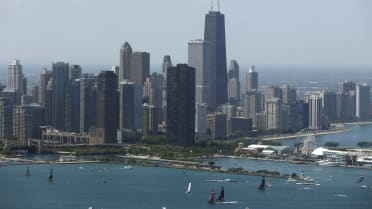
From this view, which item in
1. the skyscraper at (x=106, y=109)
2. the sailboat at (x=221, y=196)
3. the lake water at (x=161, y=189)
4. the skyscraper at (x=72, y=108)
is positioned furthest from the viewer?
the skyscraper at (x=72, y=108)

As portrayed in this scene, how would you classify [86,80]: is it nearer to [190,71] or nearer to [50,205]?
[190,71]

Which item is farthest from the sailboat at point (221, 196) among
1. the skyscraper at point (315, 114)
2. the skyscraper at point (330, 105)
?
the skyscraper at point (330, 105)

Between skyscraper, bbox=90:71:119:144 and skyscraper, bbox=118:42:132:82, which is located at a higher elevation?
skyscraper, bbox=118:42:132:82

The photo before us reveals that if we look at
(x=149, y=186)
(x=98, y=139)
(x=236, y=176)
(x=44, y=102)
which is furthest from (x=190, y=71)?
(x=149, y=186)

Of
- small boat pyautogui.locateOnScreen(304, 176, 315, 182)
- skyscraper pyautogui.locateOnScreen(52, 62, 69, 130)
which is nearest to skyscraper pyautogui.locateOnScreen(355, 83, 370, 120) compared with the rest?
skyscraper pyautogui.locateOnScreen(52, 62, 69, 130)

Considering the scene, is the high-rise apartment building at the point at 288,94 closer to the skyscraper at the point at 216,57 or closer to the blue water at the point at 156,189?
the skyscraper at the point at 216,57

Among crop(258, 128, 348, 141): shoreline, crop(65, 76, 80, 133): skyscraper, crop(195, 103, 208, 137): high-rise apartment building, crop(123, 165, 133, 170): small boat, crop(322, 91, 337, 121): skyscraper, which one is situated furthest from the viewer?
crop(322, 91, 337, 121): skyscraper

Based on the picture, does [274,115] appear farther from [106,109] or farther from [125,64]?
[106,109]

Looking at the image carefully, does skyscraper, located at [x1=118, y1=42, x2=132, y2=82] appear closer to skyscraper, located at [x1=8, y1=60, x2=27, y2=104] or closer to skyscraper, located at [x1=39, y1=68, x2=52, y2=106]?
skyscraper, located at [x1=39, y1=68, x2=52, y2=106]
